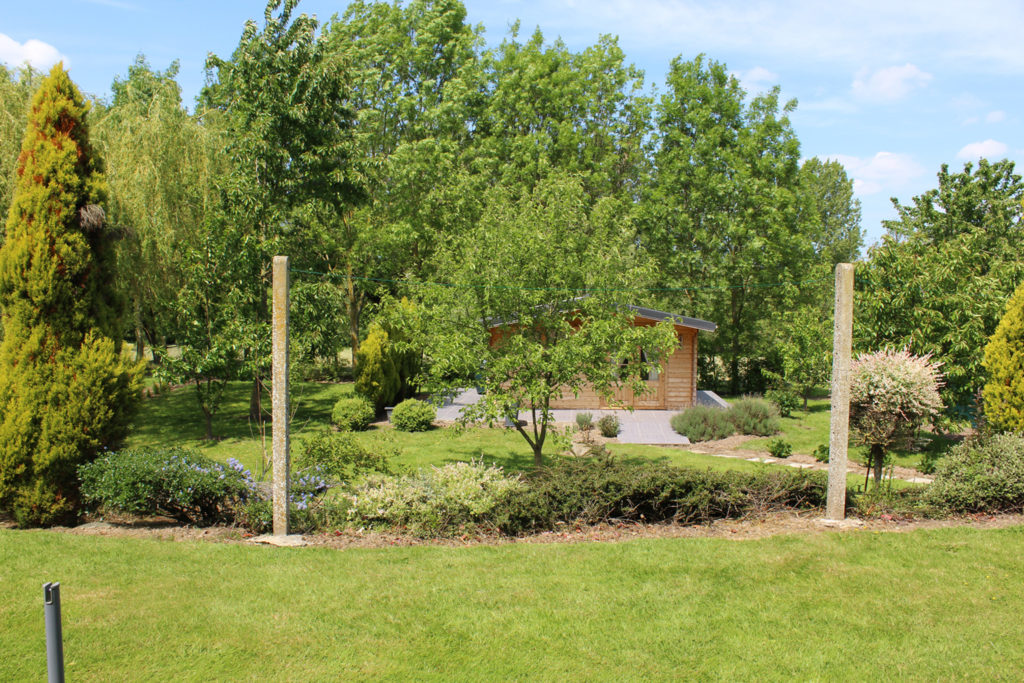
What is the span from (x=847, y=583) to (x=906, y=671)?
147cm

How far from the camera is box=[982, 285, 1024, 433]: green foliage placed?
31.1 ft

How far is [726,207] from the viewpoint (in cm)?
2934

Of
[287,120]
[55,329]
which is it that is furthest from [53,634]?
[287,120]

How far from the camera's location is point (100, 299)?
8.56m

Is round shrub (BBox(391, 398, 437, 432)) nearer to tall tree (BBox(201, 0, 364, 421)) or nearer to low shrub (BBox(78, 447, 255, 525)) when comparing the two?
tall tree (BBox(201, 0, 364, 421))

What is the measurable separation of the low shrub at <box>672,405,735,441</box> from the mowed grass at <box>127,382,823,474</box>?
62.2 inches

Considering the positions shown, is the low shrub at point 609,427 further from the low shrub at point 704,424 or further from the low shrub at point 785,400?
the low shrub at point 785,400

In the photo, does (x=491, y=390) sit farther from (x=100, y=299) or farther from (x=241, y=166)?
(x=241, y=166)

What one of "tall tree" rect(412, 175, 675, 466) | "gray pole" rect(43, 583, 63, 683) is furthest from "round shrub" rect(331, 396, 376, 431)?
"gray pole" rect(43, 583, 63, 683)

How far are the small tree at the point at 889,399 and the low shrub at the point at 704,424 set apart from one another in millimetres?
8388

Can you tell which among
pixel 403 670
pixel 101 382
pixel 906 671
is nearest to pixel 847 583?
pixel 906 671

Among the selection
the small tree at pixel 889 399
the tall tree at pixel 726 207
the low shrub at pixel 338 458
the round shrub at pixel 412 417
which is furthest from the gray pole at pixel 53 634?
the tall tree at pixel 726 207

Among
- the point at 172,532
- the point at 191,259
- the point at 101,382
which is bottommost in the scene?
the point at 172,532

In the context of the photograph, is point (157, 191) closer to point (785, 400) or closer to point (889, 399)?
point (889, 399)
